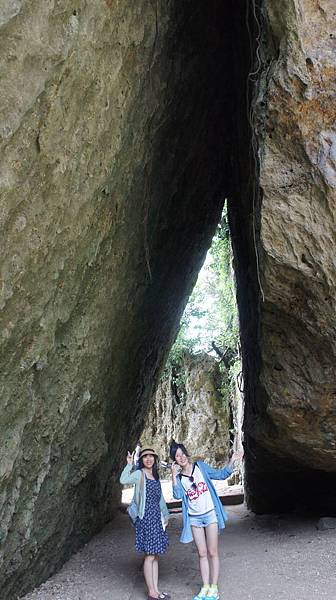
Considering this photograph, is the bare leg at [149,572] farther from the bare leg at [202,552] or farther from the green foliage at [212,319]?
the green foliage at [212,319]

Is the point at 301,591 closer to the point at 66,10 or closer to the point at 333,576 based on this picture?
the point at 333,576

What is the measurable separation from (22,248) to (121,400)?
433 cm

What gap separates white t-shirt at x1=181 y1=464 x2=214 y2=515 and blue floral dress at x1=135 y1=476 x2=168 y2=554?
0.30 metres

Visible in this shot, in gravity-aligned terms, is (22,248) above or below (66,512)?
above

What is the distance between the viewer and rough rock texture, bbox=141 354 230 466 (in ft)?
57.0

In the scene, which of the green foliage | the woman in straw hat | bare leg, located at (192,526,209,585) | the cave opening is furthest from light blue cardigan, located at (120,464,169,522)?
the green foliage

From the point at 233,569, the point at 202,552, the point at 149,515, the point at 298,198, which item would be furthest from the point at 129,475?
the point at 298,198

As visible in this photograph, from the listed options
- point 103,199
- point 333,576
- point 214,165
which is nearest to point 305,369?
point 333,576

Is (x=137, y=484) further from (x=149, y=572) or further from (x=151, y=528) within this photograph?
(x=149, y=572)

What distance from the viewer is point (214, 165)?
7762 millimetres

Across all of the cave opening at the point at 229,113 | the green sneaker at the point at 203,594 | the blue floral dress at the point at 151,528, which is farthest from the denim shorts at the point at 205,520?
the cave opening at the point at 229,113

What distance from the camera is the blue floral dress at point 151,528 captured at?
4129mm

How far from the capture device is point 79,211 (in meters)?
3.78

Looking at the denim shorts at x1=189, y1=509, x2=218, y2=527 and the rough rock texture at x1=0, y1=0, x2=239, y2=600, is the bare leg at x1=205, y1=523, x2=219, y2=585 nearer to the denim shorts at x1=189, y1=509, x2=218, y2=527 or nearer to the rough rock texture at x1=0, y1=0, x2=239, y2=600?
the denim shorts at x1=189, y1=509, x2=218, y2=527
